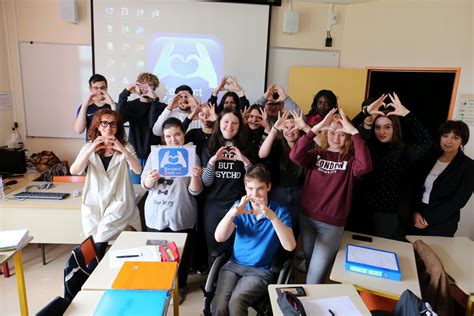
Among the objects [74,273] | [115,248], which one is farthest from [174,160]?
[74,273]

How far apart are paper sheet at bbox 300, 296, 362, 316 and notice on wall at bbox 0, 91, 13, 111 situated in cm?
437

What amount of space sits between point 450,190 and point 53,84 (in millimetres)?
4735

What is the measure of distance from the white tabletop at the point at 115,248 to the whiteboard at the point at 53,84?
278cm

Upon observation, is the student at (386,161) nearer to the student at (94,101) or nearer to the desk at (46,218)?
the student at (94,101)

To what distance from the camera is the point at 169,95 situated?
14.2ft

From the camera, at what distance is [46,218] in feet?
9.55

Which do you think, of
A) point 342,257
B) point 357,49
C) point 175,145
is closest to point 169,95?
point 175,145

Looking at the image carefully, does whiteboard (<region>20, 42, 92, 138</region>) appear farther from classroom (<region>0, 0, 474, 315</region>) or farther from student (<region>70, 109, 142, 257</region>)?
student (<region>70, 109, 142, 257</region>)

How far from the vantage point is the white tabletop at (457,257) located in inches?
79.1

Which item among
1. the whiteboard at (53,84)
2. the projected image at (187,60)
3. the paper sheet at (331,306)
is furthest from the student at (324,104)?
the whiteboard at (53,84)

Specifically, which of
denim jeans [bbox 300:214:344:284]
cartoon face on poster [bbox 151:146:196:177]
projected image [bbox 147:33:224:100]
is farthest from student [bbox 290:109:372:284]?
projected image [bbox 147:33:224:100]

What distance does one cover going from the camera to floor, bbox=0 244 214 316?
8.56 feet

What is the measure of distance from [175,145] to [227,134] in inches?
16.4

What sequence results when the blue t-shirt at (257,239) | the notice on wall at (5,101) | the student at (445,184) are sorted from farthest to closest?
the notice on wall at (5,101) < the student at (445,184) < the blue t-shirt at (257,239)
